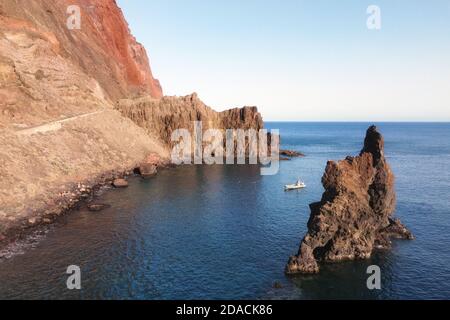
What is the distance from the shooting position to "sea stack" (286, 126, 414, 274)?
4969 centimetres

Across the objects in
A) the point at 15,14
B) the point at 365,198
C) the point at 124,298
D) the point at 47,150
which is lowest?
the point at 124,298

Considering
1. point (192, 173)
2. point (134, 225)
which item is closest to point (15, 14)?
point (192, 173)

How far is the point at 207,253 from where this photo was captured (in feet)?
177

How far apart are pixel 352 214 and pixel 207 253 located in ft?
73.9

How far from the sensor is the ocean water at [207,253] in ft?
141

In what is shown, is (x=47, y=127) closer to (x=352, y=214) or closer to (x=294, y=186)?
(x=294, y=186)

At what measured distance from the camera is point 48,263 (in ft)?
161

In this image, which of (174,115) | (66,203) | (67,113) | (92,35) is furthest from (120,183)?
(92,35)

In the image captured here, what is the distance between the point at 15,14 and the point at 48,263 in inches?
3738

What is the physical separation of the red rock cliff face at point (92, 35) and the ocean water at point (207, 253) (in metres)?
69.1

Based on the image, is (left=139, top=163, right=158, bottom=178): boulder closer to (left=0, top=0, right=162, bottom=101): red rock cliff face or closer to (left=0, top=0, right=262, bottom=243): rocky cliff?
(left=0, top=0, right=262, bottom=243): rocky cliff

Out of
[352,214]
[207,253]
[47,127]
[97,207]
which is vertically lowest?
[207,253]

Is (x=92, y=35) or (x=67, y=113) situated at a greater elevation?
(x=92, y=35)

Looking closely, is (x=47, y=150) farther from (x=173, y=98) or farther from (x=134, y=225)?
(x=173, y=98)
